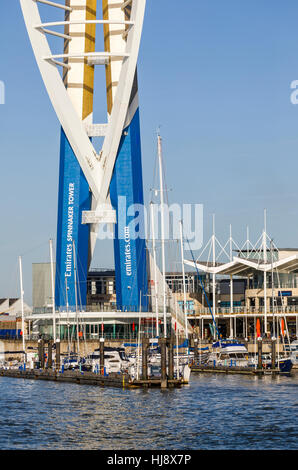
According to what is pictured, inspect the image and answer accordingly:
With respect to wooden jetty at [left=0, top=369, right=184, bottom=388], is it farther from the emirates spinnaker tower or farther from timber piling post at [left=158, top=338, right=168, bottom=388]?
the emirates spinnaker tower

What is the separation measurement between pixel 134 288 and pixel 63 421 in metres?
56.0

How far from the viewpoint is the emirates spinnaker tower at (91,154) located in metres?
94.6

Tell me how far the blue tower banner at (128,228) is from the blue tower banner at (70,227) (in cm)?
377

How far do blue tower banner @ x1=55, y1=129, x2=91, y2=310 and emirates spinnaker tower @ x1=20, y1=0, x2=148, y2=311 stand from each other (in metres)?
0.10

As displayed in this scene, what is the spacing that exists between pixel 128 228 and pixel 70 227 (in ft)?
22.6

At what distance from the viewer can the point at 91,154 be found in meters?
97.1

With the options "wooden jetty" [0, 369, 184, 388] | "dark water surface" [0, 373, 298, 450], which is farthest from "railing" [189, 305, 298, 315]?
"dark water surface" [0, 373, 298, 450]

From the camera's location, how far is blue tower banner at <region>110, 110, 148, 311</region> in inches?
3824

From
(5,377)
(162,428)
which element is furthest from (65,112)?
(162,428)

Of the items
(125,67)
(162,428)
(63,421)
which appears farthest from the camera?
(125,67)

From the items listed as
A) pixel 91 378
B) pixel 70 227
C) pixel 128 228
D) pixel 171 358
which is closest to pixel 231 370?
pixel 91 378

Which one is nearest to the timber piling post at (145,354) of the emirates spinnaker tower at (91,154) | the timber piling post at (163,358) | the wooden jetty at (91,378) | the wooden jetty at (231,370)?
the wooden jetty at (91,378)

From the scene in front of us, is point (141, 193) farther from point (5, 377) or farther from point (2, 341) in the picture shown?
point (5, 377)

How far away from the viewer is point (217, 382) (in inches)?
2442
